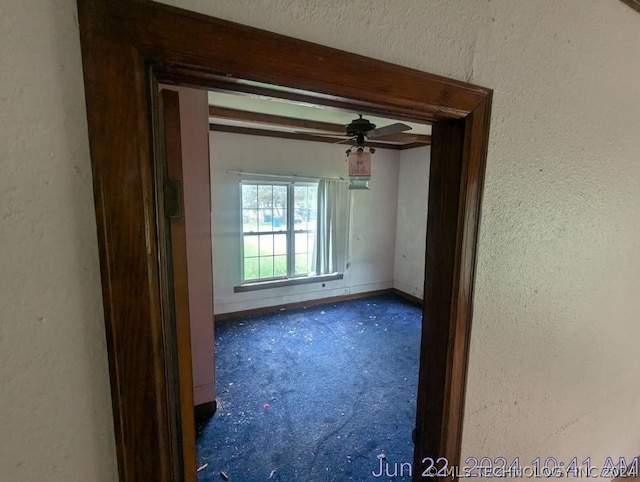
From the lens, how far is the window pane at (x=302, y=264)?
416 cm

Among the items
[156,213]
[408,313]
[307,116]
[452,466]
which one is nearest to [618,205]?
[452,466]

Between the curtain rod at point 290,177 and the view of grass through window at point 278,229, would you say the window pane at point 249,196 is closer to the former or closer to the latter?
the view of grass through window at point 278,229

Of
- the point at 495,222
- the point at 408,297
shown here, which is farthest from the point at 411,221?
the point at 495,222

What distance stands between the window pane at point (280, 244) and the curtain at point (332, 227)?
1.46 ft

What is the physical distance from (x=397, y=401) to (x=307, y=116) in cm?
257

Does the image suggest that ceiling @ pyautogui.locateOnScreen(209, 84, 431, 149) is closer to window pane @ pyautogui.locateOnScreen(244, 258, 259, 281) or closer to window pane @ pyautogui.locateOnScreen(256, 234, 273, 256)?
window pane @ pyautogui.locateOnScreen(256, 234, 273, 256)

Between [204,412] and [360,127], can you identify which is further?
[360,127]

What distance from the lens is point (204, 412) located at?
2176mm

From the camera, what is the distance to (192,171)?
6.20ft

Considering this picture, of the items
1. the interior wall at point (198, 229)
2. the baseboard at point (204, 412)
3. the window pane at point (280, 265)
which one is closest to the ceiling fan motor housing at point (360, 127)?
the interior wall at point (198, 229)

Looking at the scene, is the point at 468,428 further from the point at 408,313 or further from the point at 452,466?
the point at 408,313

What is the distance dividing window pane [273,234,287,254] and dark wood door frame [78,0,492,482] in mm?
3374

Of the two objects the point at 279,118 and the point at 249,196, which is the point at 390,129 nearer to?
the point at 279,118

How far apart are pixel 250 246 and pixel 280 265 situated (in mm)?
482
